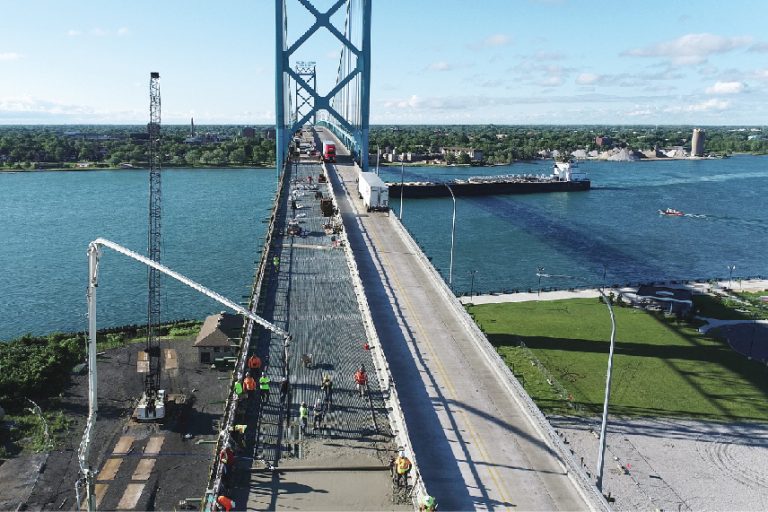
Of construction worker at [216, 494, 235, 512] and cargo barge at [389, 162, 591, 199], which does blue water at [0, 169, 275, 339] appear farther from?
construction worker at [216, 494, 235, 512]

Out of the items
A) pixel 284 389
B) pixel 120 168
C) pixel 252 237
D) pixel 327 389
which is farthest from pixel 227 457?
pixel 120 168

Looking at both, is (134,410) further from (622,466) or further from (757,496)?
(757,496)

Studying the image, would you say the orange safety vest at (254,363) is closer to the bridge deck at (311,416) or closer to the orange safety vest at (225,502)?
the bridge deck at (311,416)

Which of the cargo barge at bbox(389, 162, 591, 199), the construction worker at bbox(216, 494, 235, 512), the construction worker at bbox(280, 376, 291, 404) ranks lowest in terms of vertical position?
the construction worker at bbox(216, 494, 235, 512)

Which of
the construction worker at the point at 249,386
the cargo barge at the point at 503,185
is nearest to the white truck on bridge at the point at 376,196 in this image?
the construction worker at the point at 249,386

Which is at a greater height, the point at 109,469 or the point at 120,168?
the point at 120,168

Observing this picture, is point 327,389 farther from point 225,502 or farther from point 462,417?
point 225,502

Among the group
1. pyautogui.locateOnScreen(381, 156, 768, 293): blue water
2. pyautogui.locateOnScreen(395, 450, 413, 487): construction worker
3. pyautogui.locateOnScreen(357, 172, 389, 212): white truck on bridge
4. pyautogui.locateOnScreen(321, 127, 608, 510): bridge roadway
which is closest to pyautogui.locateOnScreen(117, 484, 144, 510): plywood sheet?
pyautogui.locateOnScreen(321, 127, 608, 510): bridge roadway
